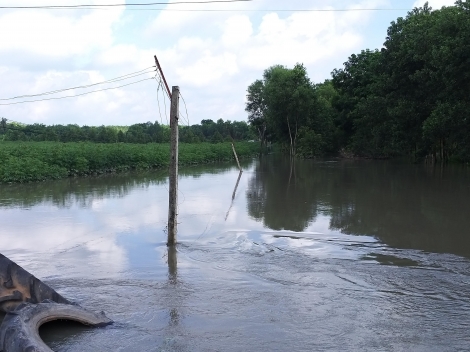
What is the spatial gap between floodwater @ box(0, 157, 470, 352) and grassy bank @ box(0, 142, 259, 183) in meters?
7.23

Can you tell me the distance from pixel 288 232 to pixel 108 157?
23481 mm

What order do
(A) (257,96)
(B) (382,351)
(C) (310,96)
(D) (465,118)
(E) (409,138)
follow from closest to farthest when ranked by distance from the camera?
(B) (382,351)
(D) (465,118)
(E) (409,138)
(C) (310,96)
(A) (257,96)

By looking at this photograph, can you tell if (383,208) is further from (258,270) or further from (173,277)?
(173,277)

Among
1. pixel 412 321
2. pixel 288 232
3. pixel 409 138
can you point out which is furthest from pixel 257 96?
pixel 412 321

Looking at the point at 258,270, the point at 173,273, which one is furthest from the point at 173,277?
the point at 258,270

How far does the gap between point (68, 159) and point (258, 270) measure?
2247cm

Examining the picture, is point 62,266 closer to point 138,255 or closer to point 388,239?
point 138,255

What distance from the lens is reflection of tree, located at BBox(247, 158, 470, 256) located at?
1222 centimetres

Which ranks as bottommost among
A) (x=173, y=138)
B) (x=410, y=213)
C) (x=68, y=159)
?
(x=410, y=213)

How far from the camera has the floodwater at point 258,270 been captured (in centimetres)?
659

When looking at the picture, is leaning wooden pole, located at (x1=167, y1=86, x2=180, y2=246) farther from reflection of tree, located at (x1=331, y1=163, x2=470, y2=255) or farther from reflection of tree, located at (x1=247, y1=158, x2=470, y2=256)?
reflection of tree, located at (x1=331, y1=163, x2=470, y2=255)

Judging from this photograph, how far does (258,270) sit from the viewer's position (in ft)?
31.6

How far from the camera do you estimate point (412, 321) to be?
7.00 metres

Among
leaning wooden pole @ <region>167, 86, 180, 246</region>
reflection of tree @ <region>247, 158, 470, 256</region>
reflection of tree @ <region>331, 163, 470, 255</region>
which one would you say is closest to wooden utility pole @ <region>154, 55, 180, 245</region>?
leaning wooden pole @ <region>167, 86, 180, 246</region>
